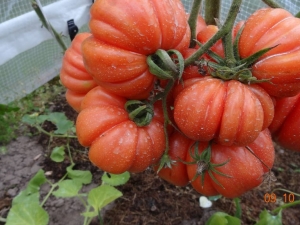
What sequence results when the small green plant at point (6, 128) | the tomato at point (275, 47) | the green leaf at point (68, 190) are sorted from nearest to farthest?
the tomato at point (275, 47), the green leaf at point (68, 190), the small green plant at point (6, 128)

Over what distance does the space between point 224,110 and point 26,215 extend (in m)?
0.83

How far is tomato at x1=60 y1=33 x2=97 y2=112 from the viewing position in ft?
2.79

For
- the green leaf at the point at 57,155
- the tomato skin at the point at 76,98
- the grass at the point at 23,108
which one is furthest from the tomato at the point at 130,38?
the grass at the point at 23,108

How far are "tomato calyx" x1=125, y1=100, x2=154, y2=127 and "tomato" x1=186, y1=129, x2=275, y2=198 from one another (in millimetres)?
112

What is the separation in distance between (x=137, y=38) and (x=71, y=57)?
31cm

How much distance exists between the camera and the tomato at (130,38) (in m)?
0.62

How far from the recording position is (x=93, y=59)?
2.14 feet

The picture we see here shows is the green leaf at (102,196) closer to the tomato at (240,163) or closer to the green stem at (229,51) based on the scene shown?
the tomato at (240,163)

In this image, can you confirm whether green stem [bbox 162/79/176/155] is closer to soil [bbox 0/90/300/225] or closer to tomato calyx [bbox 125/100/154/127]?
tomato calyx [bbox 125/100/154/127]

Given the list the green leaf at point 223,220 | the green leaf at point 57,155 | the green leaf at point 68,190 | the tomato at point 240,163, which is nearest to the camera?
the tomato at point 240,163

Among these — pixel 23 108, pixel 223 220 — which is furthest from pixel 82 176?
pixel 23 108

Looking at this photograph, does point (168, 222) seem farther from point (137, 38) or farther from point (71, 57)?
point (137, 38)

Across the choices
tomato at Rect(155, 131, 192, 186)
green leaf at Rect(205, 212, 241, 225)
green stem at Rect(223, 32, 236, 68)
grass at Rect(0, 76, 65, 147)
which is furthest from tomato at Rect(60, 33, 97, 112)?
grass at Rect(0, 76, 65, 147)

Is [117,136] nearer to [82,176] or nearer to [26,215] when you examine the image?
[26,215]
